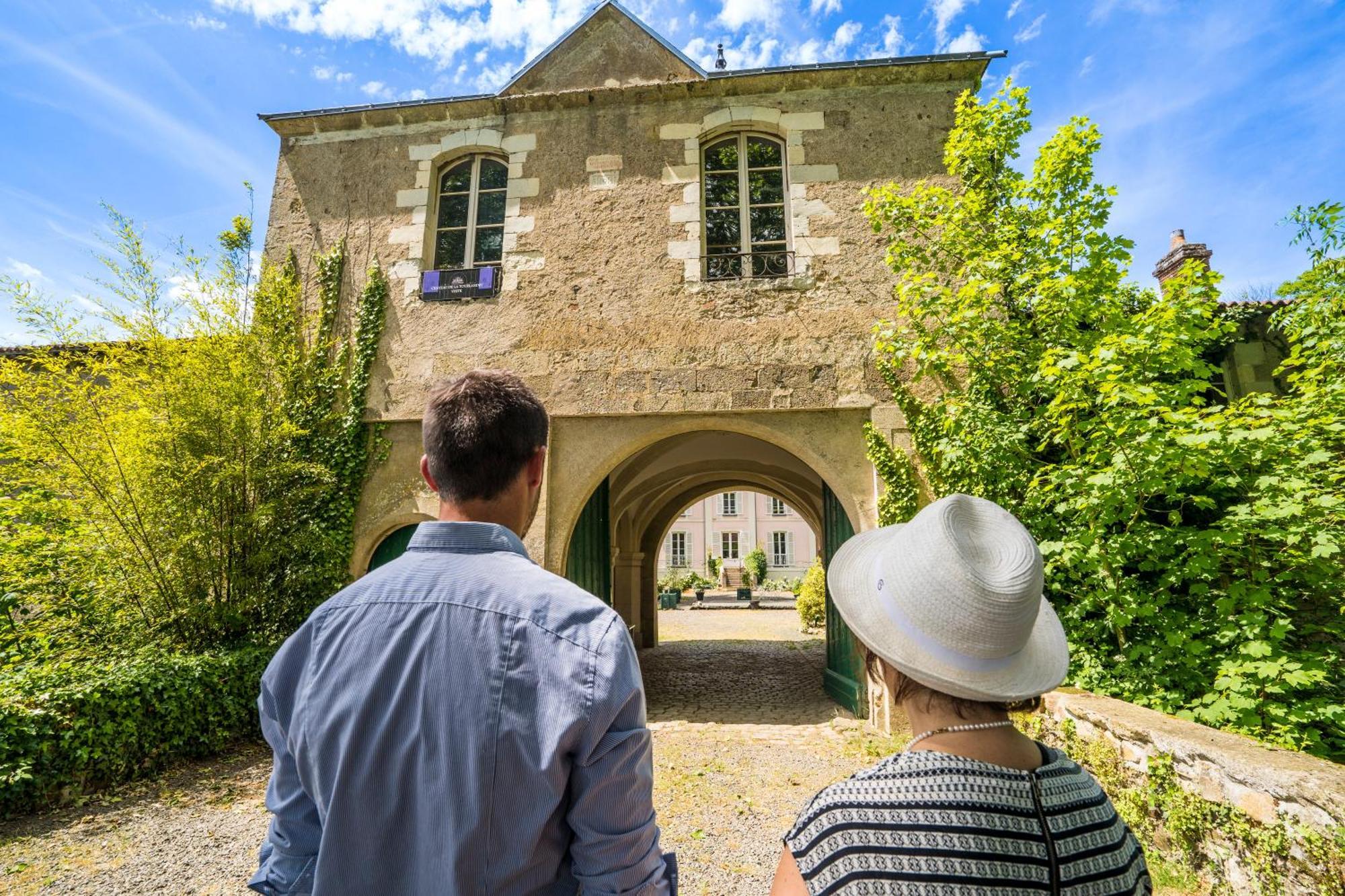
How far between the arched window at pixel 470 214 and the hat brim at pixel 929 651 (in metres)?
6.73

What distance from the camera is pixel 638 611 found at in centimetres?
1309

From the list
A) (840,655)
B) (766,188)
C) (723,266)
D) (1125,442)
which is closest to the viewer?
(1125,442)

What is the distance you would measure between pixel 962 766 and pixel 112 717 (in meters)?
5.94

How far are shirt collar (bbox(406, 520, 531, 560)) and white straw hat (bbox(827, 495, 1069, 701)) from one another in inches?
26.7

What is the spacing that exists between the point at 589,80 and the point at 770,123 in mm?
2121

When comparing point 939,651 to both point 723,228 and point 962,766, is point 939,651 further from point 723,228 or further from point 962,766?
point 723,228

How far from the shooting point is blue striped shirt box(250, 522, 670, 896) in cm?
109

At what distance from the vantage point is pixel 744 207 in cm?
708

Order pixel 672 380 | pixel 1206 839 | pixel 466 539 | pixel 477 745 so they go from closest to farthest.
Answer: pixel 477 745, pixel 466 539, pixel 1206 839, pixel 672 380

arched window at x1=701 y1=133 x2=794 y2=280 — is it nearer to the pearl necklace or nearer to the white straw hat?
the white straw hat

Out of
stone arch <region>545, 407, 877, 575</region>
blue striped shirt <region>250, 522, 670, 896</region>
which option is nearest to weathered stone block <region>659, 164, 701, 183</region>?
stone arch <region>545, 407, 877, 575</region>

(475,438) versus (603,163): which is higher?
(603,163)

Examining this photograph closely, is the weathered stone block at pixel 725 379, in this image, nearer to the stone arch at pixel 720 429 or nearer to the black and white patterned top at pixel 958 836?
the stone arch at pixel 720 429

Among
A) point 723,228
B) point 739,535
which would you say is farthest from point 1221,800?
point 739,535
